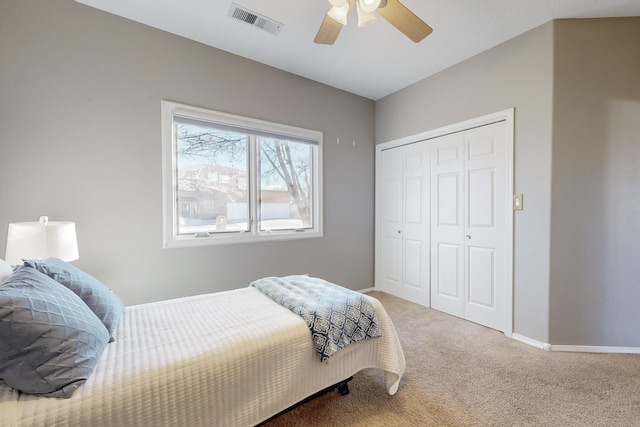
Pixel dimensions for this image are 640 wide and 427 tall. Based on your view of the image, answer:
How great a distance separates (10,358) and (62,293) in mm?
273

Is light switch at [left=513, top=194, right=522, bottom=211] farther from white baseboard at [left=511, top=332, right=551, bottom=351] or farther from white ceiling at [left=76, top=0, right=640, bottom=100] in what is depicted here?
white ceiling at [left=76, top=0, right=640, bottom=100]

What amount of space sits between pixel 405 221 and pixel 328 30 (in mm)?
2348

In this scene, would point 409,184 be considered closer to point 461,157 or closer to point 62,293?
point 461,157

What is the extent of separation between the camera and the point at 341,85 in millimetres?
3328

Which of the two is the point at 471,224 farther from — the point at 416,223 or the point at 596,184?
the point at 596,184

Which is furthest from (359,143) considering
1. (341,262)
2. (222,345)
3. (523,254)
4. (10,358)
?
(10,358)

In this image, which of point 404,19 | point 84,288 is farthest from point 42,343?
point 404,19

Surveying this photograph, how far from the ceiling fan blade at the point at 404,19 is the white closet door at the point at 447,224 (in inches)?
54.8

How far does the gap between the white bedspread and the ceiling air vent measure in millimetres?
2181

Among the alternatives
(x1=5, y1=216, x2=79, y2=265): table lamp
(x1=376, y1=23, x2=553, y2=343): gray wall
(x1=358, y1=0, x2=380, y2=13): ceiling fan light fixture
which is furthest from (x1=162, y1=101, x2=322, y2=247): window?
(x1=376, y1=23, x2=553, y2=343): gray wall

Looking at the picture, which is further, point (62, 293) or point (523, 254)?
point (523, 254)

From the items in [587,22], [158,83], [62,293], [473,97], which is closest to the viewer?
[62,293]

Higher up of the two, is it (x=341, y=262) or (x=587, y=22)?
(x=587, y=22)

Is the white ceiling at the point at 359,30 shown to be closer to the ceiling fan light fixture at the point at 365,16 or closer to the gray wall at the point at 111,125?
the gray wall at the point at 111,125
